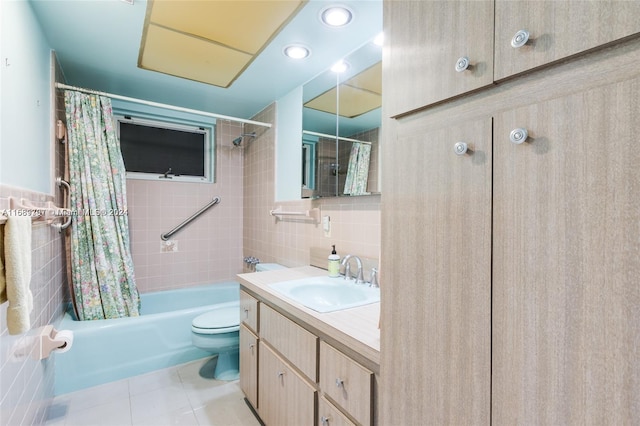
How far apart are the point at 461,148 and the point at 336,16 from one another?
1.31 m

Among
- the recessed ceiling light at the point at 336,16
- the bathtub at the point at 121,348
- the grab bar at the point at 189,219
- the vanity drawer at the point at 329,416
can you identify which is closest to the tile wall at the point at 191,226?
the grab bar at the point at 189,219

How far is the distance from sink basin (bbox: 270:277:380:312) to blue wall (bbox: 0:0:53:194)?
4.25ft

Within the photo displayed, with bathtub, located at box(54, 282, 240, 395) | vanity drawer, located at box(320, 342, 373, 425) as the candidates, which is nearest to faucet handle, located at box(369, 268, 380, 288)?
vanity drawer, located at box(320, 342, 373, 425)

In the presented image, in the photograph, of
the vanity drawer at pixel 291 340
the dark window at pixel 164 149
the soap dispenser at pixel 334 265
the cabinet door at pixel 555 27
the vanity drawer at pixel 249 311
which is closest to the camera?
the cabinet door at pixel 555 27

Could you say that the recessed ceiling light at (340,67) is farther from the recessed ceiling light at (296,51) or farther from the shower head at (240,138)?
the shower head at (240,138)

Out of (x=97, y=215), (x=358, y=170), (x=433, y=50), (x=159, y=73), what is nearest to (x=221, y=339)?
(x=97, y=215)

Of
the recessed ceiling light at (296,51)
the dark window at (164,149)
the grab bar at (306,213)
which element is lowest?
the grab bar at (306,213)

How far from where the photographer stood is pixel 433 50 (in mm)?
713

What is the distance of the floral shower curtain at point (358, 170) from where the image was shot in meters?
1.74

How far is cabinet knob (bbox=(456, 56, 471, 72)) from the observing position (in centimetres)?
64

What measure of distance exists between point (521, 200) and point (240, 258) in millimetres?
3311

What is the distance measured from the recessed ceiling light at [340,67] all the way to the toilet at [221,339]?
6.25 feet

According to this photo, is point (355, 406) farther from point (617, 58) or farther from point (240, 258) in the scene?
point (240, 258)

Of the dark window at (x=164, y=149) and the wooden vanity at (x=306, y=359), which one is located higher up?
the dark window at (x=164, y=149)
